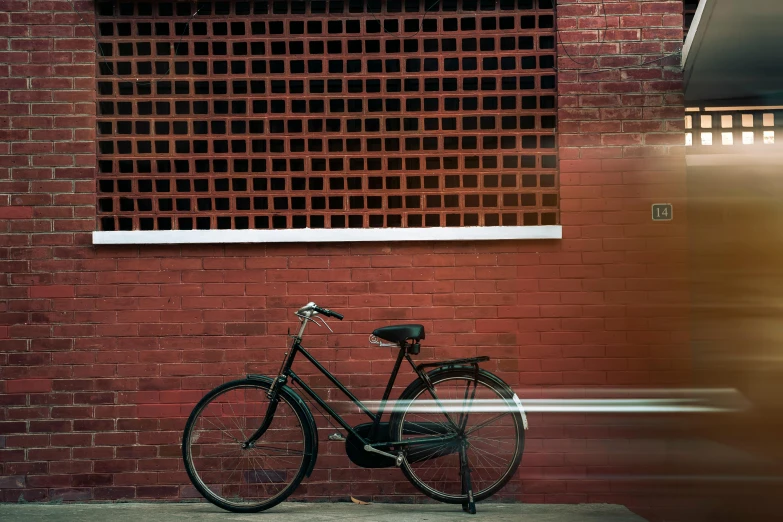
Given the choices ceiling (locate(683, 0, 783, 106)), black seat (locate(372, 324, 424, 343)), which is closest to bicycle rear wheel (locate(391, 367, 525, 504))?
black seat (locate(372, 324, 424, 343))

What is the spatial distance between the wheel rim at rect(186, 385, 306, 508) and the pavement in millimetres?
162

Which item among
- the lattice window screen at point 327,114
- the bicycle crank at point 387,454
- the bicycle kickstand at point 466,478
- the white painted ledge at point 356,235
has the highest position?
the lattice window screen at point 327,114

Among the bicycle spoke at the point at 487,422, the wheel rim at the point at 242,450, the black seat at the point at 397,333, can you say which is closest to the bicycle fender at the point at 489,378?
the bicycle spoke at the point at 487,422

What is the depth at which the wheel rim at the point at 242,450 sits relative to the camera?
6129mm

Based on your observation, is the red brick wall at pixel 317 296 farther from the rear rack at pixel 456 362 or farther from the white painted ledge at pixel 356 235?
the rear rack at pixel 456 362

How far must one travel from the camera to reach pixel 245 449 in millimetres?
6160

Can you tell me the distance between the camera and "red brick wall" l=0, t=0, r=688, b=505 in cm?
652

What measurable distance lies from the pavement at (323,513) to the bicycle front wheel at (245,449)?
0.14m

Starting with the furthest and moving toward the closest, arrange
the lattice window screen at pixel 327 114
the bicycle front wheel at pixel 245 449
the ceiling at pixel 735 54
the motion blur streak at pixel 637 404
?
the lattice window screen at pixel 327 114 < the motion blur streak at pixel 637 404 < the bicycle front wheel at pixel 245 449 < the ceiling at pixel 735 54

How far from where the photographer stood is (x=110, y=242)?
257 inches

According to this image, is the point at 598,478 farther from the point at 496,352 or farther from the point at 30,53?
the point at 30,53

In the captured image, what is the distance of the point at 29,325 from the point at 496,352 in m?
3.16

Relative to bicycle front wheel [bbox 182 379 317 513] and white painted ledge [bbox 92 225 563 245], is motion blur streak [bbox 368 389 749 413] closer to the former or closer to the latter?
bicycle front wheel [bbox 182 379 317 513]

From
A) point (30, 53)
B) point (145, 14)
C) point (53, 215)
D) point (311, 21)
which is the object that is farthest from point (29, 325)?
point (311, 21)
